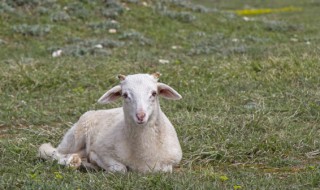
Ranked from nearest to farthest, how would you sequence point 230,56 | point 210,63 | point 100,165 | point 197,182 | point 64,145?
point 197,182
point 100,165
point 64,145
point 210,63
point 230,56

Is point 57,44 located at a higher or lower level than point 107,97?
lower

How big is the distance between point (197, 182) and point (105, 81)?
6.57m

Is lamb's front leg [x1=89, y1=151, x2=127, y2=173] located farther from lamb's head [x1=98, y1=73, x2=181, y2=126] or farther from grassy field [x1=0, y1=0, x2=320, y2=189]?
lamb's head [x1=98, y1=73, x2=181, y2=126]

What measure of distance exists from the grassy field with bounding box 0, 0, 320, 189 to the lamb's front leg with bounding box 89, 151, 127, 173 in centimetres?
24

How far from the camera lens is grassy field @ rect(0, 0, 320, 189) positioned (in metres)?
7.07

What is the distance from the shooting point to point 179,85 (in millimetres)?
12227

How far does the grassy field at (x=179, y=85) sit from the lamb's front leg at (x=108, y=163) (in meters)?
0.24

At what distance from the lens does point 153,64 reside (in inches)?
555

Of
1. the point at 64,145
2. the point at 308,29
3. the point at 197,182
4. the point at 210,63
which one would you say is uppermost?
the point at 197,182

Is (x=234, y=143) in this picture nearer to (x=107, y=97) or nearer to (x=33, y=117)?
(x=107, y=97)

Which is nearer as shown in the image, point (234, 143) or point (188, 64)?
point (234, 143)

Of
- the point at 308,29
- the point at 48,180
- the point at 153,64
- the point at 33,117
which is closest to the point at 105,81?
the point at 153,64

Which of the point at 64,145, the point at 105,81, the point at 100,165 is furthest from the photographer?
the point at 105,81

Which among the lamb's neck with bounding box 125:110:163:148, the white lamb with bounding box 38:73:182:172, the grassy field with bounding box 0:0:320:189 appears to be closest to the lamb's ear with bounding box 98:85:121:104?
the white lamb with bounding box 38:73:182:172
